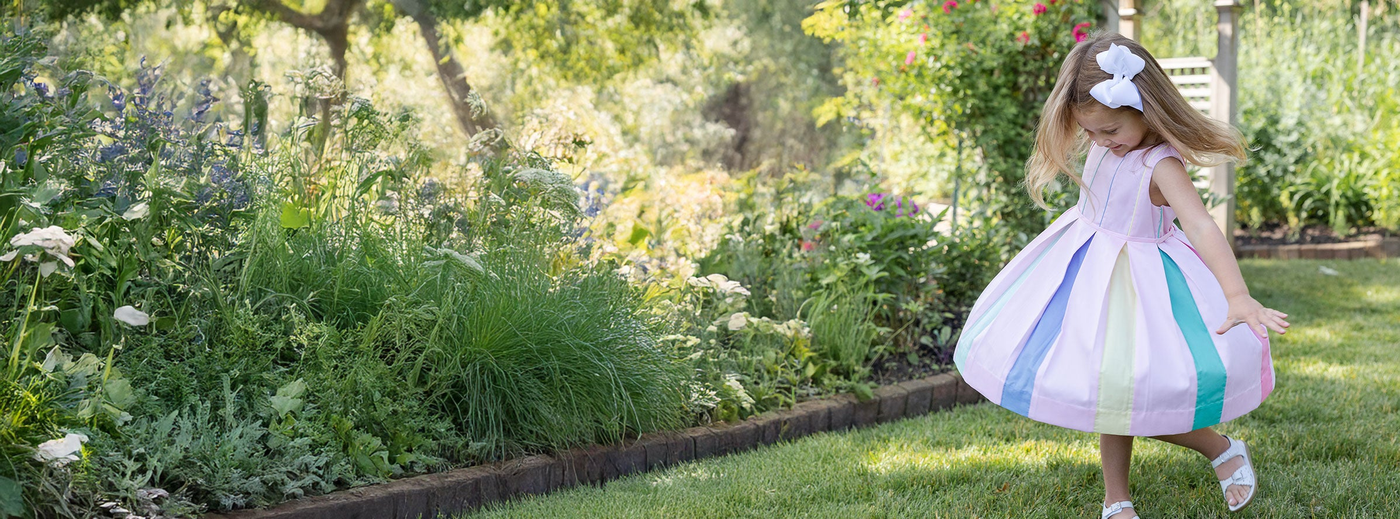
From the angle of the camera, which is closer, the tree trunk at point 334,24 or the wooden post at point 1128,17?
the wooden post at point 1128,17

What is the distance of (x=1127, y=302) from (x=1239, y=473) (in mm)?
498

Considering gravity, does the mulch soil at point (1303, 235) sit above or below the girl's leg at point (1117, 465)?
below

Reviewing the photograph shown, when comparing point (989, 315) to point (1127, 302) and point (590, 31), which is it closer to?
point (1127, 302)

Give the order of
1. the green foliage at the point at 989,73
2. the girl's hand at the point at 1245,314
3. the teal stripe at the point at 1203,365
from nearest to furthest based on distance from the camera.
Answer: the girl's hand at the point at 1245,314 < the teal stripe at the point at 1203,365 < the green foliage at the point at 989,73

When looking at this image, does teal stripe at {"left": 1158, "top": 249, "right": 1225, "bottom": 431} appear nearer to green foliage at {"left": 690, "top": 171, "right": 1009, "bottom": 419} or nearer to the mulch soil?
green foliage at {"left": 690, "top": 171, "right": 1009, "bottom": 419}

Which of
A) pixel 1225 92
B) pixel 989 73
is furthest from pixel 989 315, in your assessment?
pixel 1225 92

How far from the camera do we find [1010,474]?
2.66 m

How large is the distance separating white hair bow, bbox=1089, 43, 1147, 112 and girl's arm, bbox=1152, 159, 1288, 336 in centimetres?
16

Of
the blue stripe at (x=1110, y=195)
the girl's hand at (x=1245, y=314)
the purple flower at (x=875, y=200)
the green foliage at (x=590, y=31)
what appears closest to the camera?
the girl's hand at (x=1245, y=314)

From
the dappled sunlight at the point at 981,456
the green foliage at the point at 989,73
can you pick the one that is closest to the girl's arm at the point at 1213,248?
the dappled sunlight at the point at 981,456

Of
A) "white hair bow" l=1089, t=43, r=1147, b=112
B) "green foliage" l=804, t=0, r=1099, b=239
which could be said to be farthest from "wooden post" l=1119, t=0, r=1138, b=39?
"white hair bow" l=1089, t=43, r=1147, b=112

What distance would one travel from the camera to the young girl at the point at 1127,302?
2045 millimetres

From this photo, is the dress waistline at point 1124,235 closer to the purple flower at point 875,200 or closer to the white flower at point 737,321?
the white flower at point 737,321

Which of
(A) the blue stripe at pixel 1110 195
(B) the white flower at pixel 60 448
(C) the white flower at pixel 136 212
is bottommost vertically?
(B) the white flower at pixel 60 448
